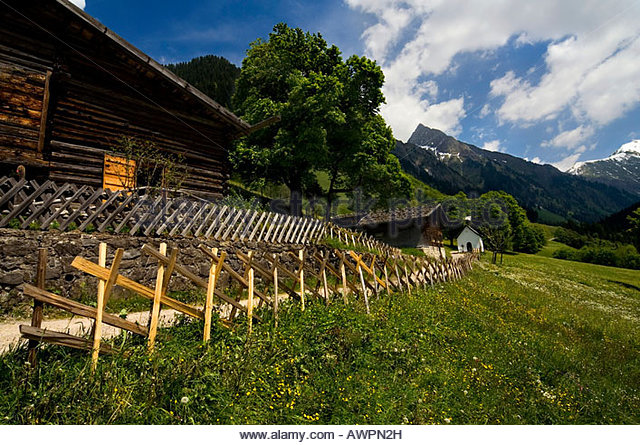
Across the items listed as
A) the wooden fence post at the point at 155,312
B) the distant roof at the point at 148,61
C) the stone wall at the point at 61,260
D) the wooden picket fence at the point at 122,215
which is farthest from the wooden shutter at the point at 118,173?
the wooden fence post at the point at 155,312

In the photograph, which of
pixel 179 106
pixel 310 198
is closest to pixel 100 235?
pixel 179 106

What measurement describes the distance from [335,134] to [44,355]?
23883 mm

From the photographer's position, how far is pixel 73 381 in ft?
8.66

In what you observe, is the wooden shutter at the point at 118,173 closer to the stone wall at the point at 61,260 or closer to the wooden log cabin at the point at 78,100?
the wooden log cabin at the point at 78,100

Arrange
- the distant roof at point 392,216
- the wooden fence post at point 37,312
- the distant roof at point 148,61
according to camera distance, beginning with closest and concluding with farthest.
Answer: the wooden fence post at point 37,312 → the distant roof at point 148,61 → the distant roof at point 392,216

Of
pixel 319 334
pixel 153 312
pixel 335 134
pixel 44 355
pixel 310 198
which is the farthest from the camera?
pixel 310 198

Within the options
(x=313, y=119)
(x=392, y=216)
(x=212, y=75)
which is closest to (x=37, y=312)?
(x=313, y=119)

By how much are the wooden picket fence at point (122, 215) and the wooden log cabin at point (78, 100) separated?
2.52 m

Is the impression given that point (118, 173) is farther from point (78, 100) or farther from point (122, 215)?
point (122, 215)

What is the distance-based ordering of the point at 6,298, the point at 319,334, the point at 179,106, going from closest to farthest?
the point at 319,334
the point at 6,298
the point at 179,106

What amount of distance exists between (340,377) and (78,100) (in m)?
12.7

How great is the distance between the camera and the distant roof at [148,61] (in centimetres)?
984

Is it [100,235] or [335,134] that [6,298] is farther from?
[335,134]

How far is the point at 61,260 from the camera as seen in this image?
20.2 ft
